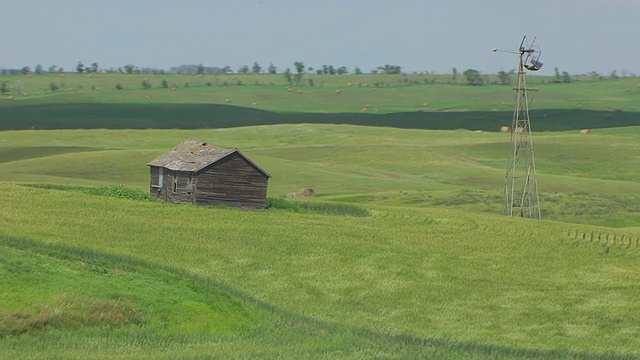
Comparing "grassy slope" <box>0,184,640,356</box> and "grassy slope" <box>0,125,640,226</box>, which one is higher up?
"grassy slope" <box>0,184,640,356</box>

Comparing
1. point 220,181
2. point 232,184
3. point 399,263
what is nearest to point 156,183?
point 220,181

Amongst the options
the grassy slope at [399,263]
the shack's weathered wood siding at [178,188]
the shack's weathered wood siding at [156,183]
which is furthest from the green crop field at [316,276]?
the shack's weathered wood siding at [156,183]

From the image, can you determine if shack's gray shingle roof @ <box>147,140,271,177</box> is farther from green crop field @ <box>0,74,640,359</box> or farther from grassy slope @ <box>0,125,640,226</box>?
grassy slope @ <box>0,125,640,226</box>

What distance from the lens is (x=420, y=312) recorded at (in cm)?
4062

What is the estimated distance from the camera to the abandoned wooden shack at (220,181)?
2776 inches

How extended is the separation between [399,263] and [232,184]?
22.9 meters

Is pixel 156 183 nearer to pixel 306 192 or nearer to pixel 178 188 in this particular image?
pixel 178 188

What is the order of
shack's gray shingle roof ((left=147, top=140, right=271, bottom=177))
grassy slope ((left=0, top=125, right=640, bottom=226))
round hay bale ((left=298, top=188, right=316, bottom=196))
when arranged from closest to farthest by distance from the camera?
shack's gray shingle roof ((left=147, top=140, right=271, bottom=177)) → grassy slope ((left=0, top=125, right=640, bottom=226)) → round hay bale ((left=298, top=188, right=316, bottom=196))

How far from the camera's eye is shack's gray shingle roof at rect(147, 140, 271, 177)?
7125 centimetres

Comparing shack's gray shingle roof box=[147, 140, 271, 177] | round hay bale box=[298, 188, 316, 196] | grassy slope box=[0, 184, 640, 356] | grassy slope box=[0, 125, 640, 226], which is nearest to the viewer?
grassy slope box=[0, 184, 640, 356]

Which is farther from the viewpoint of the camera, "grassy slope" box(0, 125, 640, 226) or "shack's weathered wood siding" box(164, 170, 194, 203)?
"grassy slope" box(0, 125, 640, 226)

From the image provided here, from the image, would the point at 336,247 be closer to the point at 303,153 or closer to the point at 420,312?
the point at 420,312

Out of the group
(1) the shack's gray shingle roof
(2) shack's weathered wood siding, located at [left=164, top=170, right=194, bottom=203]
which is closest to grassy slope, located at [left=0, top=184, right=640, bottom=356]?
(2) shack's weathered wood siding, located at [left=164, top=170, right=194, bottom=203]

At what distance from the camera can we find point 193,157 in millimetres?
73688
